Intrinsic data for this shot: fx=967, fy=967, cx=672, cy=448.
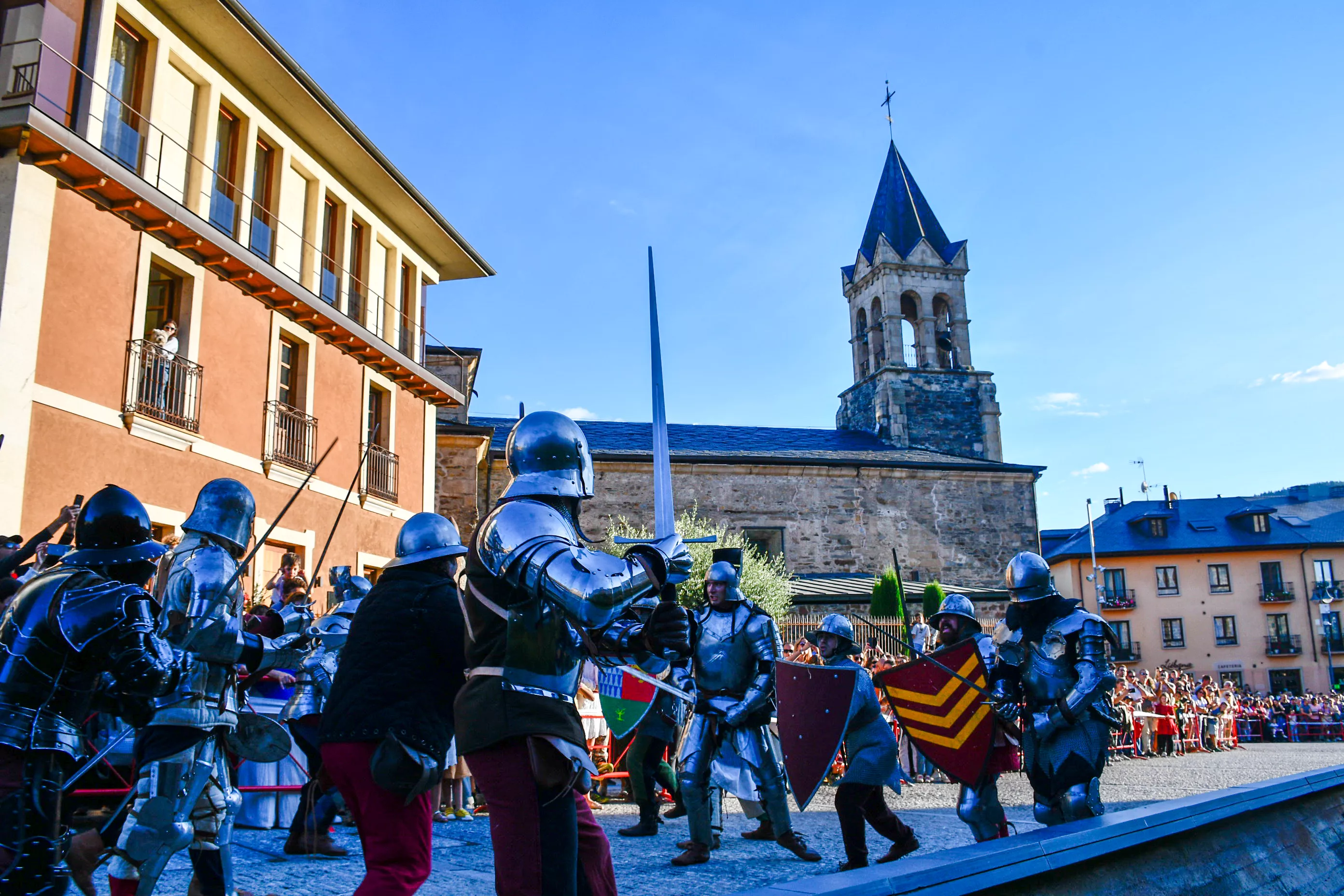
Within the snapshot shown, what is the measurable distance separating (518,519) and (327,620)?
360 cm

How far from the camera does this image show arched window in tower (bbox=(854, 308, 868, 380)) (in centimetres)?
4106

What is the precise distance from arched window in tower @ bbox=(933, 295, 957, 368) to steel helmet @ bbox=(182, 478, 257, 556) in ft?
122

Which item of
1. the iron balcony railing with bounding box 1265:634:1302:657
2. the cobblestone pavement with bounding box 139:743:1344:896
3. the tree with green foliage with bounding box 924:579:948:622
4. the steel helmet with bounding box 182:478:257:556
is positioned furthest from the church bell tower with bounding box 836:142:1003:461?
the steel helmet with bounding box 182:478:257:556

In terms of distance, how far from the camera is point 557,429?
2934 millimetres

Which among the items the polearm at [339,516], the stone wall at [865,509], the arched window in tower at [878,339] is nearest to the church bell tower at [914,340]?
the arched window in tower at [878,339]

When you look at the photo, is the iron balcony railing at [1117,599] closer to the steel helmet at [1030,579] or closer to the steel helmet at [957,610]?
the steel helmet at [957,610]

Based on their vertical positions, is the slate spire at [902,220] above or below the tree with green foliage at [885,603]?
above

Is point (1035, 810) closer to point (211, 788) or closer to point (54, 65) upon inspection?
point (211, 788)

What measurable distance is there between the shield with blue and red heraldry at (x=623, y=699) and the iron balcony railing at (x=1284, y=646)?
137 ft

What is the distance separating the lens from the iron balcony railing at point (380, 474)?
1612cm

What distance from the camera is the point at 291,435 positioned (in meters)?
14.4

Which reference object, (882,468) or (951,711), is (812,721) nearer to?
(951,711)

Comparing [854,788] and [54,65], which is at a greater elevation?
[54,65]

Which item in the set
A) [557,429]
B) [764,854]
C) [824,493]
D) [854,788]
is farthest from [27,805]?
[824,493]
